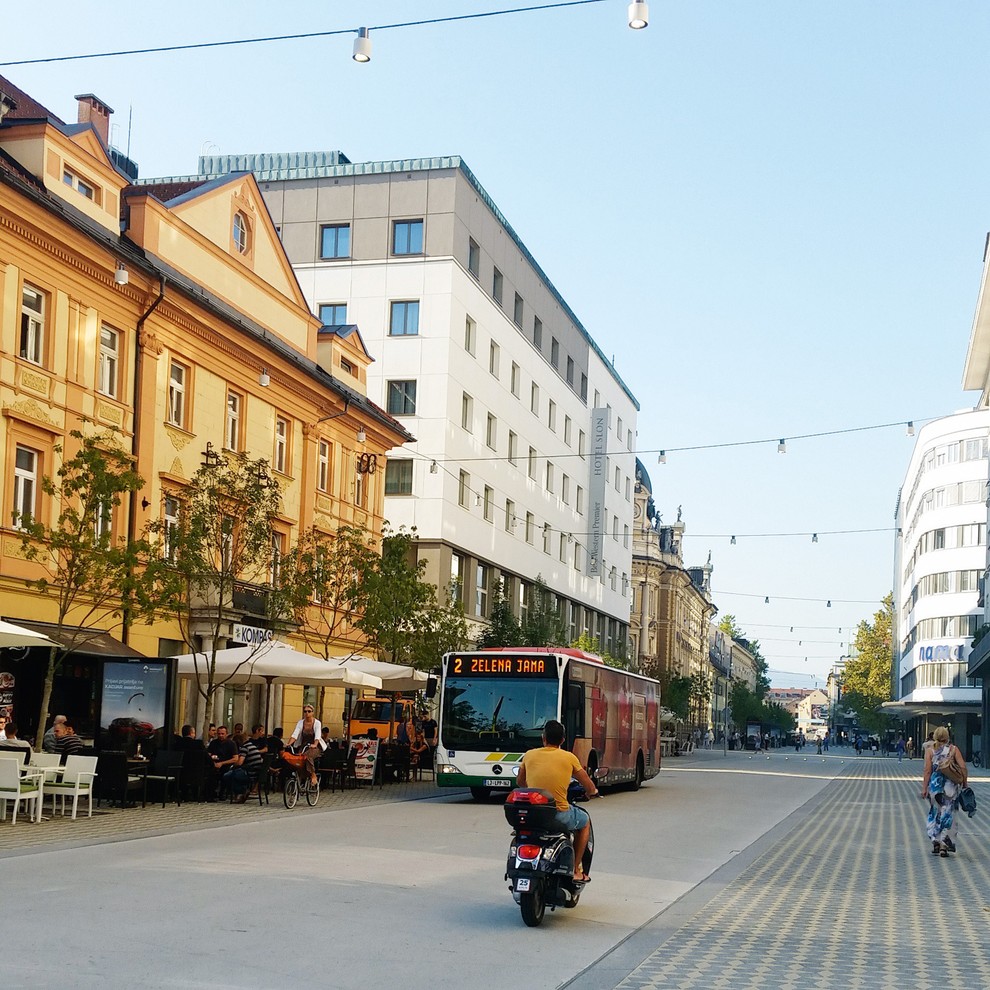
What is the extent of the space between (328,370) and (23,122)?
1581 centimetres

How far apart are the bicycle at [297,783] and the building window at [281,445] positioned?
14948mm

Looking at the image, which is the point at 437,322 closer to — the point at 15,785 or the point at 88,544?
the point at 88,544

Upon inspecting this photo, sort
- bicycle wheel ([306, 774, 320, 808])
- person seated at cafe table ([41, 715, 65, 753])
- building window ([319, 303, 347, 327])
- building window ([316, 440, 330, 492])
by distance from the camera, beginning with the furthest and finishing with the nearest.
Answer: building window ([319, 303, 347, 327]) → building window ([316, 440, 330, 492]) → bicycle wheel ([306, 774, 320, 808]) → person seated at cafe table ([41, 715, 65, 753])

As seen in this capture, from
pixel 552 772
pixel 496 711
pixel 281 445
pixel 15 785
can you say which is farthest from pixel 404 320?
pixel 552 772

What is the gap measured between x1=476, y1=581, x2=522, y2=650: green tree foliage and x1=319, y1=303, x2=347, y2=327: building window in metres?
12.6

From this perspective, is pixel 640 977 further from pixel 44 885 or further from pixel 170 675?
pixel 170 675

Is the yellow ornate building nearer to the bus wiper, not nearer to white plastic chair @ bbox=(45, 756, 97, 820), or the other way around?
white plastic chair @ bbox=(45, 756, 97, 820)

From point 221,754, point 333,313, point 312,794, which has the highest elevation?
point 333,313

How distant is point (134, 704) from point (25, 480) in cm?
673

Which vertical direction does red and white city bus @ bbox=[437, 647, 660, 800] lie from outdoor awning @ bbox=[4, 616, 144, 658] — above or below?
below

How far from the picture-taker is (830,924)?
38.3 feet

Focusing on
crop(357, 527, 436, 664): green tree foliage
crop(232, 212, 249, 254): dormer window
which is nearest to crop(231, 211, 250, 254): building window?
crop(232, 212, 249, 254): dormer window

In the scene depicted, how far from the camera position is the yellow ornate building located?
27.4 meters

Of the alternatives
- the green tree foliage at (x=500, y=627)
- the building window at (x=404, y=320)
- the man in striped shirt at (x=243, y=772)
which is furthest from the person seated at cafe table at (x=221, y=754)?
the building window at (x=404, y=320)
